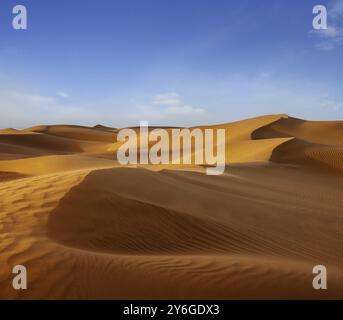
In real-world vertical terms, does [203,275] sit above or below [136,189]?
below

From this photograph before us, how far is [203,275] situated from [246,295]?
48 centimetres

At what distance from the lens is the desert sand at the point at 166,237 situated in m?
3.26

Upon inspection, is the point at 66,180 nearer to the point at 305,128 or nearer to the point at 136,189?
the point at 136,189

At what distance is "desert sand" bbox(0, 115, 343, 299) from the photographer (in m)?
3.26

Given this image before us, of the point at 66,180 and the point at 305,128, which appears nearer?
the point at 66,180

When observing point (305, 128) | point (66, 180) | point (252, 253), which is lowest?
point (252, 253)

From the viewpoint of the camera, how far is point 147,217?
18.2ft

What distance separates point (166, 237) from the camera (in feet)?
16.5
